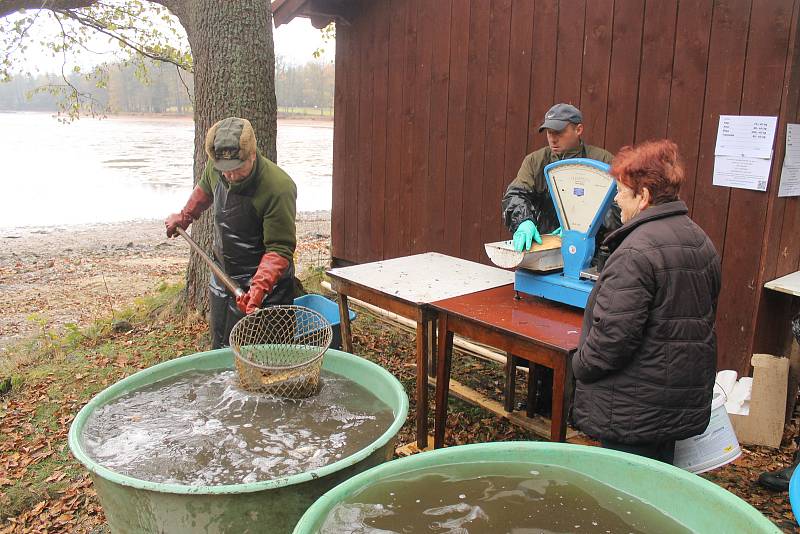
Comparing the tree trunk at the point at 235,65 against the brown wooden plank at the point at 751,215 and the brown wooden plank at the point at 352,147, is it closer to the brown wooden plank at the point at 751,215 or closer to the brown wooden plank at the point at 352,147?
the brown wooden plank at the point at 352,147

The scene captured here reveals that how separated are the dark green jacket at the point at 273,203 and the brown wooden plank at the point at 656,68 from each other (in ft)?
9.03

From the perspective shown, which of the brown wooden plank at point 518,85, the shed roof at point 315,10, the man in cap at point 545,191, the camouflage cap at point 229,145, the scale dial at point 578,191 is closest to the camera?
the scale dial at point 578,191

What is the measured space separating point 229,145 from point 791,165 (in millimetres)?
3610

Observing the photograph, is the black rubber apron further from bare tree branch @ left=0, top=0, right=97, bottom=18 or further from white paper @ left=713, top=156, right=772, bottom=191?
bare tree branch @ left=0, top=0, right=97, bottom=18

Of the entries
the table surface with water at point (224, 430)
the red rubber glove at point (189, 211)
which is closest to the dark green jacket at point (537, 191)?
the table surface with water at point (224, 430)

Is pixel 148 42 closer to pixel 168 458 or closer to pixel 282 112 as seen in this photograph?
pixel 168 458

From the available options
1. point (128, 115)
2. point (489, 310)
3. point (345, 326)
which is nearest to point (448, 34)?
point (345, 326)

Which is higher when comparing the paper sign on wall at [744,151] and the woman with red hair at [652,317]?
the paper sign on wall at [744,151]

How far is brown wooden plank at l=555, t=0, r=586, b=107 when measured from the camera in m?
5.16

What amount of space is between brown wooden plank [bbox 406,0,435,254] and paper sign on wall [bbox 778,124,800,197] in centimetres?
326

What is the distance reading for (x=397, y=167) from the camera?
6977 millimetres

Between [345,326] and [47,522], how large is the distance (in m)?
2.15

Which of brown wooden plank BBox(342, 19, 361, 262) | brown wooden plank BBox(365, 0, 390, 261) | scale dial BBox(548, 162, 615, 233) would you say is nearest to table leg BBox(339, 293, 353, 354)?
scale dial BBox(548, 162, 615, 233)

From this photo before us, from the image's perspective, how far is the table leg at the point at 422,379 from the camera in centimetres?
373
